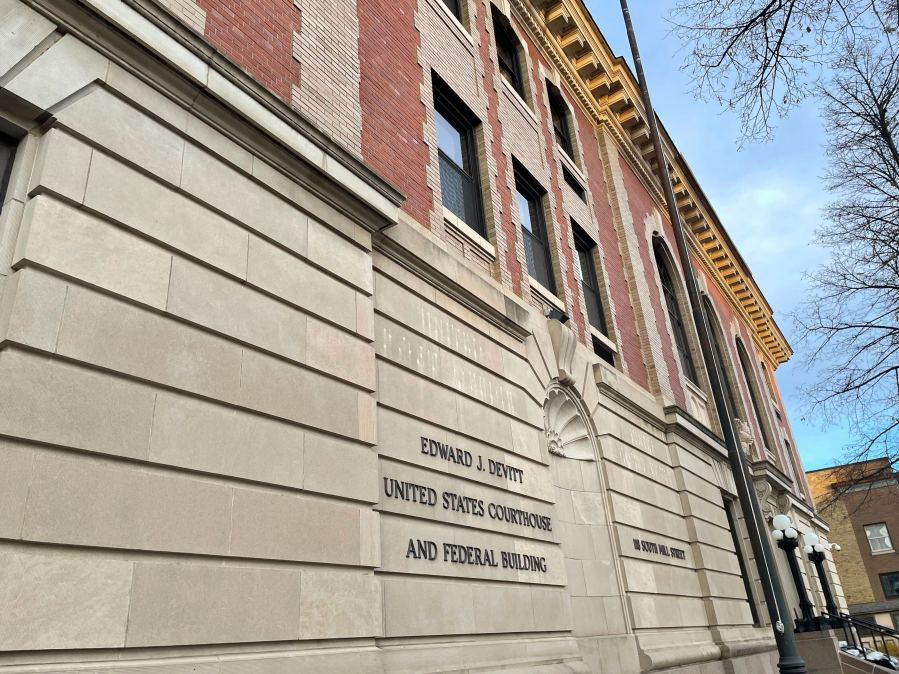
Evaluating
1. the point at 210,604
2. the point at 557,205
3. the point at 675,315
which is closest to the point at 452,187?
the point at 557,205

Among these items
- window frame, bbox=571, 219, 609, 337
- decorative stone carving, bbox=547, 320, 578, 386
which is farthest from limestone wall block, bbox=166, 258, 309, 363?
window frame, bbox=571, 219, 609, 337

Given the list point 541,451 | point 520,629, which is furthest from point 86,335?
point 541,451

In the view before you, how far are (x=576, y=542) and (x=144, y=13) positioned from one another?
9127mm

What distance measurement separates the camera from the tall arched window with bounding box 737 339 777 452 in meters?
30.9

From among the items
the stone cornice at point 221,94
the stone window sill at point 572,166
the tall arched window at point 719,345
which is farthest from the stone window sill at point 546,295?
the tall arched window at point 719,345

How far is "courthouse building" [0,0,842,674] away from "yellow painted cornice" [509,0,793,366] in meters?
4.88

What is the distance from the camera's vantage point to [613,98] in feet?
66.1

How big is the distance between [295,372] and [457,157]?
7082 millimetres

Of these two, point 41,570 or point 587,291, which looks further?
point 587,291

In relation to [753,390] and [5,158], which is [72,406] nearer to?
[5,158]

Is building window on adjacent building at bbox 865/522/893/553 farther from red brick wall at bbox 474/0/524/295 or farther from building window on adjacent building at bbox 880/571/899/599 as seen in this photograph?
red brick wall at bbox 474/0/524/295

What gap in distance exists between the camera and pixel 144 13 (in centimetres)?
521

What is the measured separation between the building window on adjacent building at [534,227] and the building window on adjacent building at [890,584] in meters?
51.9

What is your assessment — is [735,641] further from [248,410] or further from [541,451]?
[248,410]
